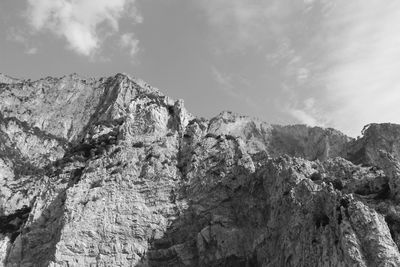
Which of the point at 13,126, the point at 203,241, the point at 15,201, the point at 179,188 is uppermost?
the point at 13,126

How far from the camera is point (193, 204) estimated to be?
65625 mm

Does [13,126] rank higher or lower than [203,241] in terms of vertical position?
higher

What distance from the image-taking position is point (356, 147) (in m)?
102

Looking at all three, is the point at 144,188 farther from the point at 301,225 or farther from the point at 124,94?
the point at 124,94

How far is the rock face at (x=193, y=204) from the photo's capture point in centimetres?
4916

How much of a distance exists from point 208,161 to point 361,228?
2951 cm

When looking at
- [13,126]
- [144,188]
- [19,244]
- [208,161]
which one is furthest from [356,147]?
[13,126]

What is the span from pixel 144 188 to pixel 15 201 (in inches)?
1376

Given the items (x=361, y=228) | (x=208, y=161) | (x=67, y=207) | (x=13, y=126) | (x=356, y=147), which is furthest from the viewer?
(x=13, y=126)

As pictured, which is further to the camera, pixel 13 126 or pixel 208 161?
pixel 13 126

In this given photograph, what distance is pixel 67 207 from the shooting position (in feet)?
217

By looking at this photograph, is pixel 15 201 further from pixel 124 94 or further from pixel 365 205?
pixel 365 205

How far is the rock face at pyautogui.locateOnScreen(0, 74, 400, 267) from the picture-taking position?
49.2 metres

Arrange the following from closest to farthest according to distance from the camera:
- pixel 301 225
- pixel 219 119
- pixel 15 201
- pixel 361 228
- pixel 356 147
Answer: pixel 361 228 → pixel 301 225 → pixel 15 201 → pixel 356 147 → pixel 219 119
